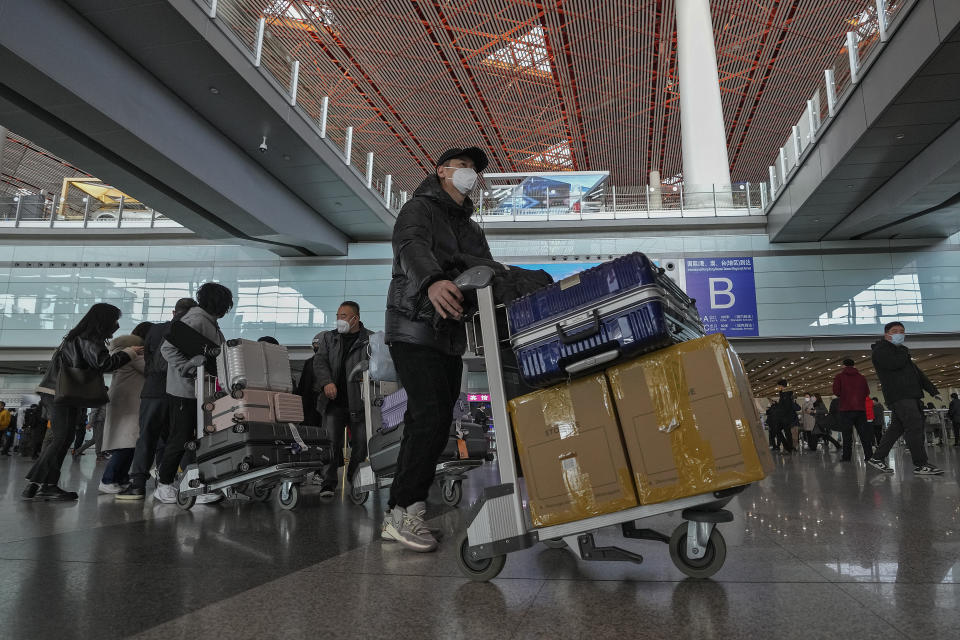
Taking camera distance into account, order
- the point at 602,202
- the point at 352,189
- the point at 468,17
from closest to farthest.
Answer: the point at 352,189 < the point at 602,202 < the point at 468,17

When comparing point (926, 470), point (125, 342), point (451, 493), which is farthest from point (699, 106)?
point (125, 342)

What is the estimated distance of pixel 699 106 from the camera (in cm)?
1978

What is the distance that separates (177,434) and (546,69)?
82.3ft

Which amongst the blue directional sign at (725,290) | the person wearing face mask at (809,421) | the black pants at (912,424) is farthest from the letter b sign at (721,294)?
the black pants at (912,424)

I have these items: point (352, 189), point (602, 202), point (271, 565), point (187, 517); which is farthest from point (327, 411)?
point (602, 202)

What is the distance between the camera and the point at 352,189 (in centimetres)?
1566

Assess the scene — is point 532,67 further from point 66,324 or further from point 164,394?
point 164,394

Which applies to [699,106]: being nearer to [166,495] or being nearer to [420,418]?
[166,495]

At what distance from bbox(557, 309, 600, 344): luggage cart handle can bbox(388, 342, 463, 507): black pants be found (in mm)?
774

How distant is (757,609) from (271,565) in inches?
67.1

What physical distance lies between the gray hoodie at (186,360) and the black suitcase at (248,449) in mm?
552

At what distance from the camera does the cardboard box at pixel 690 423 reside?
5.88ft

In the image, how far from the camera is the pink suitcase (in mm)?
4410

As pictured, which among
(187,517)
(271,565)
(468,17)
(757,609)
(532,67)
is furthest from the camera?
(532,67)
